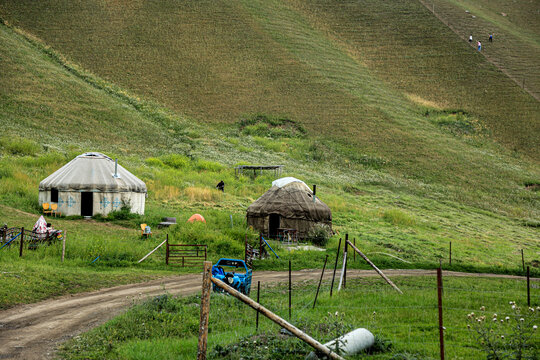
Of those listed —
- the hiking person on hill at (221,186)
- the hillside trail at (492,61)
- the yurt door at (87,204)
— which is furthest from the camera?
the hillside trail at (492,61)

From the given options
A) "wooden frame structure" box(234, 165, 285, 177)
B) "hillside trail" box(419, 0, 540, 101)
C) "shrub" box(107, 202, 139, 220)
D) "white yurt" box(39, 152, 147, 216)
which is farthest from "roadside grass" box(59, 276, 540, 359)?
"hillside trail" box(419, 0, 540, 101)

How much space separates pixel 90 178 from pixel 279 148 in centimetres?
3063

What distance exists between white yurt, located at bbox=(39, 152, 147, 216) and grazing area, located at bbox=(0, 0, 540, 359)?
41 cm

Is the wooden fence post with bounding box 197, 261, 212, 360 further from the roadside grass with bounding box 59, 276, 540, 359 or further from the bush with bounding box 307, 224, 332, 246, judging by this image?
the bush with bounding box 307, 224, 332, 246

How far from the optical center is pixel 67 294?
1316cm

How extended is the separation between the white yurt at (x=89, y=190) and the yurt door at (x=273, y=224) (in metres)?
7.88

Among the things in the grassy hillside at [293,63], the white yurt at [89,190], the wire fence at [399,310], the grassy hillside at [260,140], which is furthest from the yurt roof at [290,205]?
the grassy hillside at [293,63]

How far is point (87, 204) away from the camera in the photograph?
27.5m

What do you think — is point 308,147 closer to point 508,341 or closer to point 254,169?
point 254,169

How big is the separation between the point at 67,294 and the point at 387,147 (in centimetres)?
4932

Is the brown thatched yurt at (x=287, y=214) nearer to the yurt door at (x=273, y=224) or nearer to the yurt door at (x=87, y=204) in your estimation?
the yurt door at (x=273, y=224)

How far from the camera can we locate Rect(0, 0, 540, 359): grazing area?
10.9m

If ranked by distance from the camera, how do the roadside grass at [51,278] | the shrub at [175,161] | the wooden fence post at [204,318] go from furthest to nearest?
the shrub at [175,161] < the roadside grass at [51,278] < the wooden fence post at [204,318]

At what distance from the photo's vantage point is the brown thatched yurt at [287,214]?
26219mm
